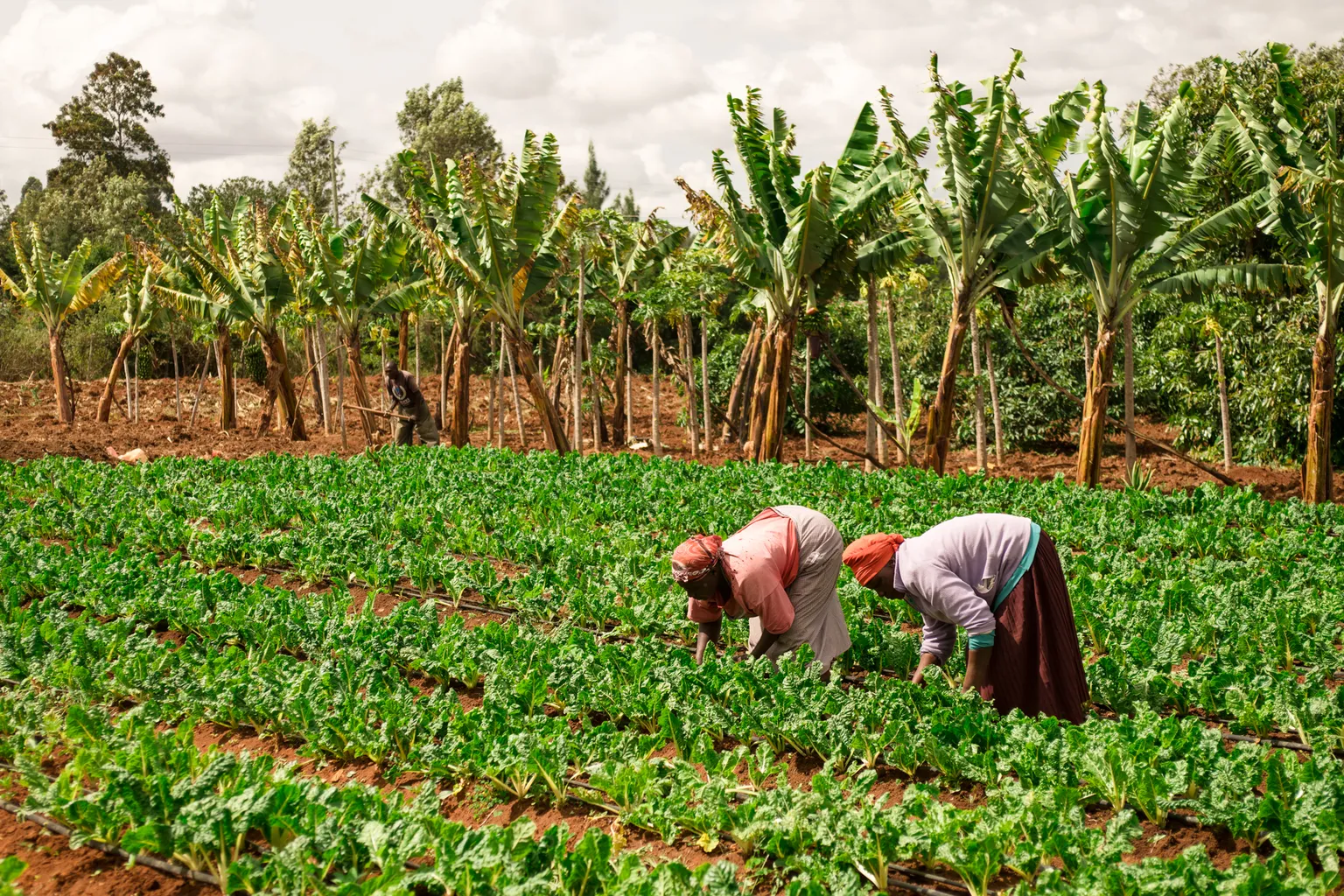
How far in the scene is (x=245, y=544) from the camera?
28.2 ft

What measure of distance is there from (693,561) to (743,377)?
45.2ft

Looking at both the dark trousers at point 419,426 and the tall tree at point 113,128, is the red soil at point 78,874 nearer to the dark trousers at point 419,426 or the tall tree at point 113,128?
the dark trousers at point 419,426

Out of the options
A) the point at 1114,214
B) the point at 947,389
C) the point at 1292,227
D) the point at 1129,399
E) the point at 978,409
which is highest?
the point at 1114,214

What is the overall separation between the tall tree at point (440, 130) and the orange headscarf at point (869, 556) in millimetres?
32991

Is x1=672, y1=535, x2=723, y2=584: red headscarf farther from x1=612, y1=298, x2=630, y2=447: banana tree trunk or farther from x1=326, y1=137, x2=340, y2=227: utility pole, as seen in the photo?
x1=326, y1=137, x2=340, y2=227: utility pole

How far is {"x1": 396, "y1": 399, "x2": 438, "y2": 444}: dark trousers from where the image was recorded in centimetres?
1556

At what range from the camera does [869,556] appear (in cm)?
461

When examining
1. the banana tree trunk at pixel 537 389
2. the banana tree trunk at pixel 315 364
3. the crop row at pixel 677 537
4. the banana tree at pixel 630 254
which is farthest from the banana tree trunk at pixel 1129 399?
the banana tree trunk at pixel 315 364

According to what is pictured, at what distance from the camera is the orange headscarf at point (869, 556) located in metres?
4.62

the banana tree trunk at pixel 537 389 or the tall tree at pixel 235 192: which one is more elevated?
the tall tree at pixel 235 192

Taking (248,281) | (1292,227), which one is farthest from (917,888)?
(248,281)

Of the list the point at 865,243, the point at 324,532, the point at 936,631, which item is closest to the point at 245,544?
the point at 324,532

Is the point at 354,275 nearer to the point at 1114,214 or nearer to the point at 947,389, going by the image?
the point at 947,389

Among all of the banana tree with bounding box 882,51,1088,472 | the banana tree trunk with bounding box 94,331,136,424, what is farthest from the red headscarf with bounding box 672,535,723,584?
the banana tree trunk with bounding box 94,331,136,424
